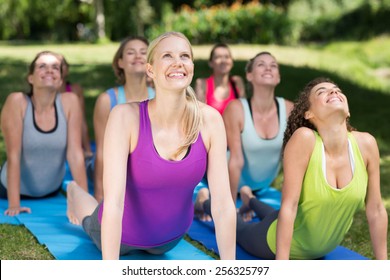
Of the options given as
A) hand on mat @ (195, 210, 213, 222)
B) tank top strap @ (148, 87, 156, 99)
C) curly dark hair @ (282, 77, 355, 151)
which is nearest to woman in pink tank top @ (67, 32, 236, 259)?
curly dark hair @ (282, 77, 355, 151)

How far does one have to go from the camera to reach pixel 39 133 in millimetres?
5254

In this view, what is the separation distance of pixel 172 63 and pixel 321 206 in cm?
120

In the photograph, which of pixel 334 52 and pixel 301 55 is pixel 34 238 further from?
pixel 334 52

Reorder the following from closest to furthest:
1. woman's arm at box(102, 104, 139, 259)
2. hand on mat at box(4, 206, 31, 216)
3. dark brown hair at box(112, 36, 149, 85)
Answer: woman's arm at box(102, 104, 139, 259)
hand on mat at box(4, 206, 31, 216)
dark brown hair at box(112, 36, 149, 85)

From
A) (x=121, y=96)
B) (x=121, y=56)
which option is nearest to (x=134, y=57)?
(x=121, y=56)

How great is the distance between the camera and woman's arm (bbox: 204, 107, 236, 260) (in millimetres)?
3332

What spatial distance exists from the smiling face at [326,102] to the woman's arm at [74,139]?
7.09 feet

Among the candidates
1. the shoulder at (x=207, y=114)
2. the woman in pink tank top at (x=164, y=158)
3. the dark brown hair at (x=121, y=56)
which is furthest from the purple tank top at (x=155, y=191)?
the dark brown hair at (x=121, y=56)

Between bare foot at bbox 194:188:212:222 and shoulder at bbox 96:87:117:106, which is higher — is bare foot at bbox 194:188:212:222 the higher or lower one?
the lower one

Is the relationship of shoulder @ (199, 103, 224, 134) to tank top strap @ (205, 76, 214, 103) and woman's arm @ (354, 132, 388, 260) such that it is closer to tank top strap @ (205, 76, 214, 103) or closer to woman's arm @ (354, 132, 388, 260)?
woman's arm @ (354, 132, 388, 260)

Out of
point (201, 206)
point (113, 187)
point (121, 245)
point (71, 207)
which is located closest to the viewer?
point (113, 187)

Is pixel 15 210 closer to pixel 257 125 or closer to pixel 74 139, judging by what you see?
pixel 74 139

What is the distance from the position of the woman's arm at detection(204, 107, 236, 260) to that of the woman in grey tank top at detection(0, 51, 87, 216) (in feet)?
6.56

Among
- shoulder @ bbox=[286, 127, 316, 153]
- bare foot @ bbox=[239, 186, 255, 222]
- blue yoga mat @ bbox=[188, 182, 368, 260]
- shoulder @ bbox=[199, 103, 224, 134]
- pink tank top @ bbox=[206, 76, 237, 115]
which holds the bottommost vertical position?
blue yoga mat @ bbox=[188, 182, 368, 260]
